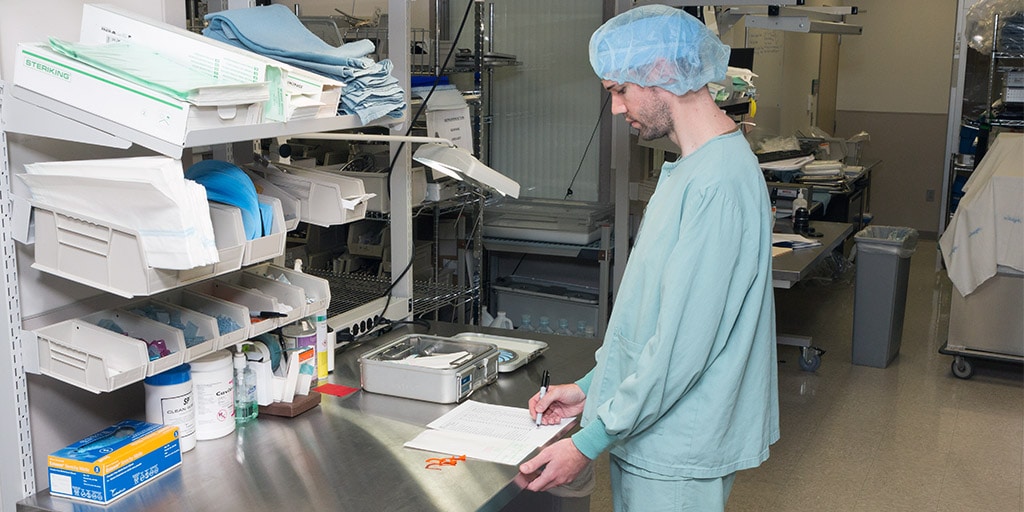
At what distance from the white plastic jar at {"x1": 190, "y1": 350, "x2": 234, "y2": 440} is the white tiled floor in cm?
165

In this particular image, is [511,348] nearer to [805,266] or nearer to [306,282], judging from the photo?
[306,282]

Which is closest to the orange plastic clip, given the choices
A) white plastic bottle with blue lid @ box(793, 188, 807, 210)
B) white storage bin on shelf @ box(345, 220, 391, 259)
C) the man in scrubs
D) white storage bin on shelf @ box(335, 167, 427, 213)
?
the man in scrubs

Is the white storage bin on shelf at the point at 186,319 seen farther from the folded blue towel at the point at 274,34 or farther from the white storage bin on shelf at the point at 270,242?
the folded blue towel at the point at 274,34

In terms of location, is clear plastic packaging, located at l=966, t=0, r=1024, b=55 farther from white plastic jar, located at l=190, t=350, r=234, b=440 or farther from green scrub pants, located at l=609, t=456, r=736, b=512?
white plastic jar, located at l=190, t=350, r=234, b=440

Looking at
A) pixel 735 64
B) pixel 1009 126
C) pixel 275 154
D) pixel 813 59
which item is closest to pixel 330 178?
pixel 275 154

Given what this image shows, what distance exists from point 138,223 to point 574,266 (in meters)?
3.28

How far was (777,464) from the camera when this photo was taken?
11.3ft

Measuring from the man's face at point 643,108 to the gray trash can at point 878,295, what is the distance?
324 centimetres

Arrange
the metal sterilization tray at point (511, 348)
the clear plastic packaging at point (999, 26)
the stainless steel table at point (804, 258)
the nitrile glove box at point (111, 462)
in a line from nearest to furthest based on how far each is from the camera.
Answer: the nitrile glove box at point (111, 462) < the metal sterilization tray at point (511, 348) < the stainless steel table at point (804, 258) < the clear plastic packaging at point (999, 26)

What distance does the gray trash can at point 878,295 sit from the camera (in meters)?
4.53

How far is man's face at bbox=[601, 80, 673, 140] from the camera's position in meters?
1.67

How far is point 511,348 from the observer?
7.64ft

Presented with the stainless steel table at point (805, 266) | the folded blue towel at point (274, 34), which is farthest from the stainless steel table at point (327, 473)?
the stainless steel table at point (805, 266)

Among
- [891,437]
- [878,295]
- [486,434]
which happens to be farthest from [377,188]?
[878,295]
